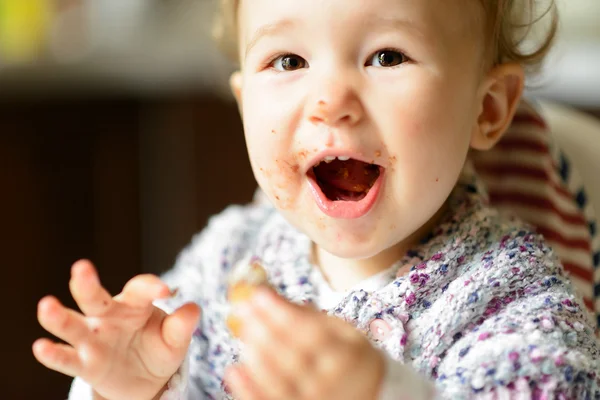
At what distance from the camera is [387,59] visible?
0.71 metres

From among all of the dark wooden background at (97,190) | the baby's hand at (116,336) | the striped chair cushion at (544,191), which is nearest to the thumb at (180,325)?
the baby's hand at (116,336)

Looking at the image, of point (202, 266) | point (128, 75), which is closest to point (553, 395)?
point (202, 266)

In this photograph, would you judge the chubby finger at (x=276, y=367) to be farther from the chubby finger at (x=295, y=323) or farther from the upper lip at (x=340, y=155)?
the upper lip at (x=340, y=155)

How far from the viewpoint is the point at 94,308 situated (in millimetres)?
646

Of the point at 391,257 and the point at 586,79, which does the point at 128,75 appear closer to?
the point at 586,79

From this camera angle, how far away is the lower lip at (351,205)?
0.71 meters

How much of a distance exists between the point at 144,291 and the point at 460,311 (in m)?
0.24

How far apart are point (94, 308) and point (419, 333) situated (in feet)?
0.83

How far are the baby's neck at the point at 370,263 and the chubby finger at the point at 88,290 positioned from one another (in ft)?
0.83

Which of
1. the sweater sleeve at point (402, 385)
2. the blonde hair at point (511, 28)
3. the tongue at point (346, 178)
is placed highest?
the blonde hair at point (511, 28)

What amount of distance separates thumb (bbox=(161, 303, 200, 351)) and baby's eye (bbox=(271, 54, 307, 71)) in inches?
8.5

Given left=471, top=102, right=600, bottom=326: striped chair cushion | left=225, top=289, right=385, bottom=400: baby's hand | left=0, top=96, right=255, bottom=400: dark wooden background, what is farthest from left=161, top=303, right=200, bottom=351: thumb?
left=0, top=96, right=255, bottom=400: dark wooden background

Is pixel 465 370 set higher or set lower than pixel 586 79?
lower

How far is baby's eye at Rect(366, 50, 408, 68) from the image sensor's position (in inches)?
28.0
